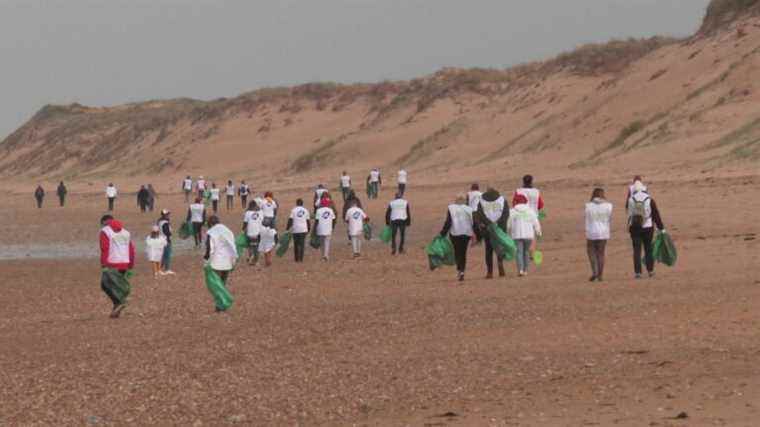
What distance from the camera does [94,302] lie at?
2434 cm

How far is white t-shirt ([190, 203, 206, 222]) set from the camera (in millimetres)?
35844

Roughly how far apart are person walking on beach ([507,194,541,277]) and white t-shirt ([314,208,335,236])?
7177 millimetres

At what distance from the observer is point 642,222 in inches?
850

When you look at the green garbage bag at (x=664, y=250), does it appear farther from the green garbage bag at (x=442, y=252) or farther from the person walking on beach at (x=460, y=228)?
the green garbage bag at (x=442, y=252)

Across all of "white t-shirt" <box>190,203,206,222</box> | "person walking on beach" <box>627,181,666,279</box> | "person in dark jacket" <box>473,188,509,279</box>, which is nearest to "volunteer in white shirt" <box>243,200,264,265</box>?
"white t-shirt" <box>190,203,206,222</box>

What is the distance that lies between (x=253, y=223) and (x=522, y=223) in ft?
28.1

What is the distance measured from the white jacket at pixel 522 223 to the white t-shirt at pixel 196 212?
1385cm

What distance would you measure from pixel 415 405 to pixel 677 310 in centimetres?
546

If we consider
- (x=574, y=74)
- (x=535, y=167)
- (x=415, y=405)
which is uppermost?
(x=574, y=74)

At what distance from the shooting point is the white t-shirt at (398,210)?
30688 millimetres

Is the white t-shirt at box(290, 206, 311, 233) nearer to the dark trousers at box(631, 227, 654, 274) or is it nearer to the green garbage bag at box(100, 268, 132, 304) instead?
the green garbage bag at box(100, 268, 132, 304)

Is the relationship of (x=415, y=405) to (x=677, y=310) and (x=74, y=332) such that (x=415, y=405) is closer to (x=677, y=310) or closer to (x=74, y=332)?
(x=677, y=310)

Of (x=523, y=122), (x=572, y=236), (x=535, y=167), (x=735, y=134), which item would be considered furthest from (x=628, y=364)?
(x=523, y=122)

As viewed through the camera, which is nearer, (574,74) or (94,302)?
(94,302)
